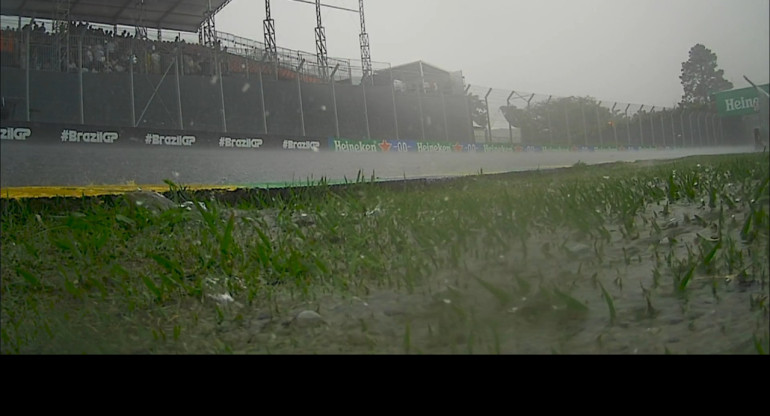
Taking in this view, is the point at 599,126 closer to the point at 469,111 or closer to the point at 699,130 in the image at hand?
the point at 699,130

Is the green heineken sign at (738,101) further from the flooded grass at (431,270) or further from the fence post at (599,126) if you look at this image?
the fence post at (599,126)

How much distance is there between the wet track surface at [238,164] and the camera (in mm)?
2574

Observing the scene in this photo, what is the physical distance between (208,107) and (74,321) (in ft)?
4.75

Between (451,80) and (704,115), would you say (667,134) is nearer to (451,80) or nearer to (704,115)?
(704,115)

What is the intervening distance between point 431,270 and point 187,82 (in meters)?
2.09

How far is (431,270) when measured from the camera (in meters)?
2.19

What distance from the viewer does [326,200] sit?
10.9 feet

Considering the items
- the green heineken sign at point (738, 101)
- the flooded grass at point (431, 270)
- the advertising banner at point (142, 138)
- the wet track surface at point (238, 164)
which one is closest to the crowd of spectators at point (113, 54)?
the advertising banner at point (142, 138)

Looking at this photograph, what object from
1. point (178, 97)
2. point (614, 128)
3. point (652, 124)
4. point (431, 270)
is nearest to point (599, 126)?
point (614, 128)

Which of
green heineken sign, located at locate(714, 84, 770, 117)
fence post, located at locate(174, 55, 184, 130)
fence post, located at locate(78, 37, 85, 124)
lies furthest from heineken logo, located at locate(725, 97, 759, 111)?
fence post, located at locate(78, 37, 85, 124)
